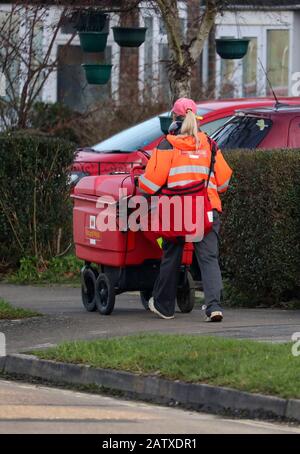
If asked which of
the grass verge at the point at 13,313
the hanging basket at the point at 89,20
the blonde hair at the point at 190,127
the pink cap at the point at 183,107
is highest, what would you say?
the hanging basket at the point at 89,20

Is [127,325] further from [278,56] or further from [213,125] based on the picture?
[278,56]

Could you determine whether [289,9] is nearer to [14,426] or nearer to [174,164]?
[174,164]

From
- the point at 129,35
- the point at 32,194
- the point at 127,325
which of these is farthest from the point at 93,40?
the point at 127,325

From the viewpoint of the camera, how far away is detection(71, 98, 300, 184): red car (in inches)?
678

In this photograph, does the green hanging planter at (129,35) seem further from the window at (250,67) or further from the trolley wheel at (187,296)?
the window at (250,67)

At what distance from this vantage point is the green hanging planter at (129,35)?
56.2 feet

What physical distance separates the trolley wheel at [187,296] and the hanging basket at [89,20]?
5235 millimetres

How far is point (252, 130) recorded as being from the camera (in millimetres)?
16062

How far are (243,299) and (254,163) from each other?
148 cm

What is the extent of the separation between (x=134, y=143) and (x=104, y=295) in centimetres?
537

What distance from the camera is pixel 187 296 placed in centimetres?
1276

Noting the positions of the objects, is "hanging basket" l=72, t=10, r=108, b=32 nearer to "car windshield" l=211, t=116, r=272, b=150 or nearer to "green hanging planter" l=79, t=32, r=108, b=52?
"green hanging planter" l=79, t=32, r=108, b=52

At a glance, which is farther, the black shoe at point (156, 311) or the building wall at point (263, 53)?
the building wall at point (263, 53)

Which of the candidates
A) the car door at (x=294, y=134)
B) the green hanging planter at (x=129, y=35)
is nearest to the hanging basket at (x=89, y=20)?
the green hanging planter at (x=129, y=35)
